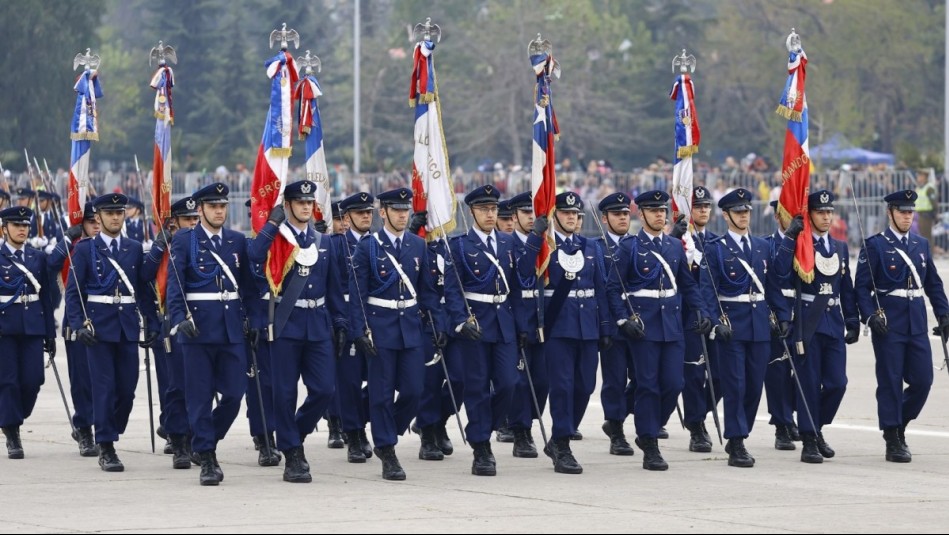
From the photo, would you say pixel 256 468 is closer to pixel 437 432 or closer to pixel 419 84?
pixel 437 432

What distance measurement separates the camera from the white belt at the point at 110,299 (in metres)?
12.5

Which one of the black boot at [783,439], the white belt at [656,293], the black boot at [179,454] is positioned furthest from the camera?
the black boot at [783,439]

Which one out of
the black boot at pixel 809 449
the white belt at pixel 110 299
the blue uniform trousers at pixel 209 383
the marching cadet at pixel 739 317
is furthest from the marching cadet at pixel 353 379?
the black boot at pixel 809 449

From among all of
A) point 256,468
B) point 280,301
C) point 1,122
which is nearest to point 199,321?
point 280,301

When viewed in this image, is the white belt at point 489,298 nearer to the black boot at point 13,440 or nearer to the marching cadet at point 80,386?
the marching cadet at point 80,386

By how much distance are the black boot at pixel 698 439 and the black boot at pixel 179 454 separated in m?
3.41

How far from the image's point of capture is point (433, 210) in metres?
12.5

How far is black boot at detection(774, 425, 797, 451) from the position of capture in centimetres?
1323

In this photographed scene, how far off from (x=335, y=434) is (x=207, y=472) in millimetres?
2390

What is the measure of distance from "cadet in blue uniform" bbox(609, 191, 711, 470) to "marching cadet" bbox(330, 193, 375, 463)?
5.61 feet

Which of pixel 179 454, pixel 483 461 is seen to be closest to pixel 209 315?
pixel 179 454

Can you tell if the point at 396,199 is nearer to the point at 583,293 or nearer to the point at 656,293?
the point at 583,293

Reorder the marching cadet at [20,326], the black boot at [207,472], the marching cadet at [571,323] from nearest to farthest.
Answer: the black boot at [207,472] < the marching cadet at [571,323] < the marching cadet at [20,326]

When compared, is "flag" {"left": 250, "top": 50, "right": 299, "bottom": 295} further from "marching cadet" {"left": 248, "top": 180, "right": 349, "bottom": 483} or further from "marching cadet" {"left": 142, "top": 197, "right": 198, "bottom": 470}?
"marching cadet" {"left": 142, "top": 197, "right": 198, "bottom": 470}
